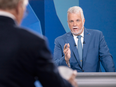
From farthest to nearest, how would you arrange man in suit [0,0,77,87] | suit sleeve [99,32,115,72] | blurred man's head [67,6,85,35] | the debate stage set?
1. the debate stage set
2. blurred man's head [67,6,85,35]
3. suit sleeve [99,32,115,72]
4. man in suit [0,0,77,87]

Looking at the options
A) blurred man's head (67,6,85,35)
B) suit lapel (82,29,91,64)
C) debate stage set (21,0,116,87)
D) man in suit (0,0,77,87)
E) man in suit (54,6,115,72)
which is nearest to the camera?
man in suit (0,0,77,87)

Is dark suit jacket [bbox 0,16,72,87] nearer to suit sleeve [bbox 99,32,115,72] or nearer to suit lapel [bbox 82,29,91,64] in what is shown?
suit sleeve [bbox 99,32,115,72]

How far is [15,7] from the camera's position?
80 cm

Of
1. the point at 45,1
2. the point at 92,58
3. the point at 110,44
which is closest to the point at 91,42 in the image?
the point at 92,58

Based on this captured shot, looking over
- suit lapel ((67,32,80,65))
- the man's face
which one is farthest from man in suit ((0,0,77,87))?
the man's face

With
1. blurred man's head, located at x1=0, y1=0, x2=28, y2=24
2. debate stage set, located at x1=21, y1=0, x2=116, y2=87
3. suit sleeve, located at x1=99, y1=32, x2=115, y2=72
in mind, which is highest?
blurred man's head, located at x1=0, y1=0, x2=28, y2=24

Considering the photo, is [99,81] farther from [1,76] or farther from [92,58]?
[92,58]

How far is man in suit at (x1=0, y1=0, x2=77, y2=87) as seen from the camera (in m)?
0.72

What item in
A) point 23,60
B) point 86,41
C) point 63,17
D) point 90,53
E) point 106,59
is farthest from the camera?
point 63,17

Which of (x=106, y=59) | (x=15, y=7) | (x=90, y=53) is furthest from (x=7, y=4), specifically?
(x=90, y=53)

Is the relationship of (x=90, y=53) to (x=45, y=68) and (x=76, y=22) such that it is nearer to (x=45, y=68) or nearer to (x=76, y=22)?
(x=76, y=22)

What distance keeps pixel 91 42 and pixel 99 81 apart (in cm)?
133

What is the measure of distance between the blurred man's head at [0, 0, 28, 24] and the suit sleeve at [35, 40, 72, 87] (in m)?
0.18

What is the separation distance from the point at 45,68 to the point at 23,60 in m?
0.09
